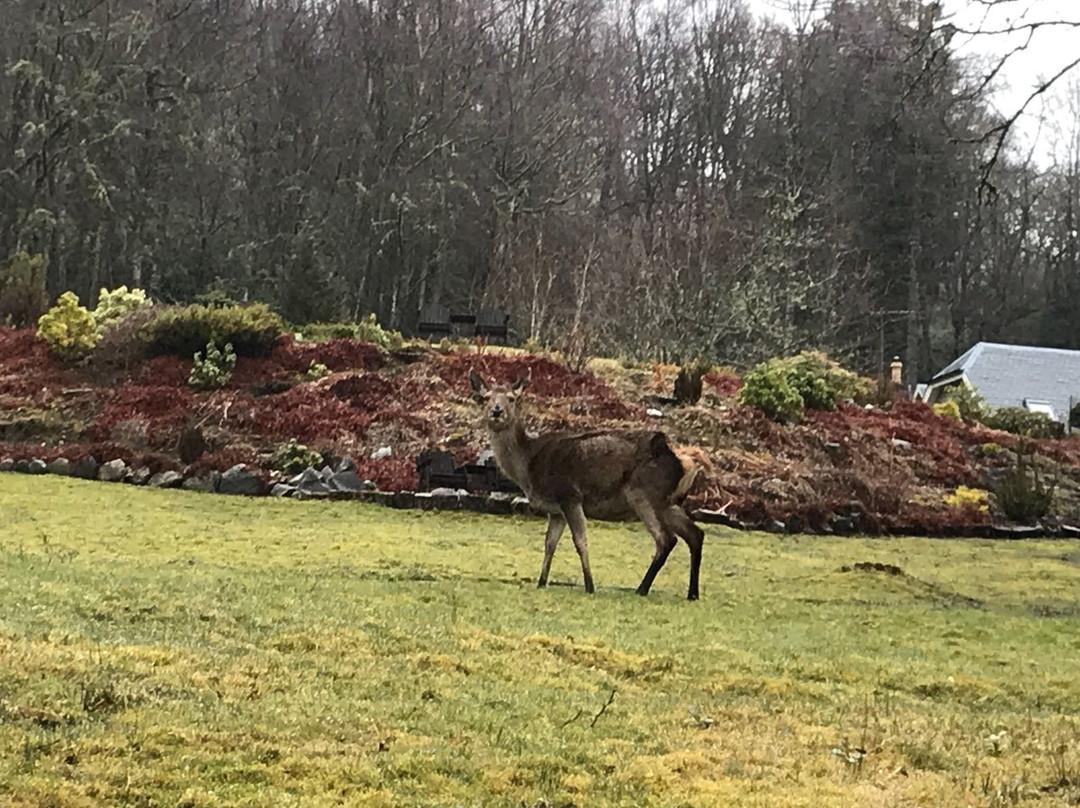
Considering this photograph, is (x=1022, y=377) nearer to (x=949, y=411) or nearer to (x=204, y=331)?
(x=949, y=411)

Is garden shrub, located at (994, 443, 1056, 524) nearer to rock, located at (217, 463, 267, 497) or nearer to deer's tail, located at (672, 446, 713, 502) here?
deer's tail, located at (672, 446, 713, 502)

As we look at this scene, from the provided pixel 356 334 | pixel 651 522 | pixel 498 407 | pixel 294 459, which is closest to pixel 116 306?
pixel 356 334

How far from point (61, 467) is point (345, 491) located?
383 centimetres

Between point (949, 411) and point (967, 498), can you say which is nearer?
point (967, 498)

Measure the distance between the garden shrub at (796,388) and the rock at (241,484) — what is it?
8243 mm

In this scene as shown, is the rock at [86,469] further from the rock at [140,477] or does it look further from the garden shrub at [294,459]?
the garden shrub at [294,459]

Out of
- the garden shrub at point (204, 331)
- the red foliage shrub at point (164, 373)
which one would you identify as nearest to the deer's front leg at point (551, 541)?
the red foliage shrub at point (164, 373)

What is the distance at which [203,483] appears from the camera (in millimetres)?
15125

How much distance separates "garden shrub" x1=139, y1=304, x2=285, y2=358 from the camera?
19312 mm

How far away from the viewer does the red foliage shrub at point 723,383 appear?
21.0 meters

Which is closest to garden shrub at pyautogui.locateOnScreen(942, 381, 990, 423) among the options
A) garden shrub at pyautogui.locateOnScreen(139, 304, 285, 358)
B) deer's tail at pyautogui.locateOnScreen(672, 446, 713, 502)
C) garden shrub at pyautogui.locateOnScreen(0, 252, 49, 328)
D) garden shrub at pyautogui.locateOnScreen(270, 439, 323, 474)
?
garden shrub at pyautogui.locateOnScreen(139, 304, 285, 358)

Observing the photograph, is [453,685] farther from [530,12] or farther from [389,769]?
[530,12]

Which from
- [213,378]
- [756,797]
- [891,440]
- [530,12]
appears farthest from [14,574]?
[530,12]

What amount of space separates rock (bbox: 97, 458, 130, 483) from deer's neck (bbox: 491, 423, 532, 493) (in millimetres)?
7946
